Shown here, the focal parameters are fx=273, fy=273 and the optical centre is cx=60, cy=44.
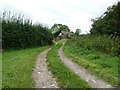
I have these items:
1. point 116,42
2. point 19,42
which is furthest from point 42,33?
point 116,42

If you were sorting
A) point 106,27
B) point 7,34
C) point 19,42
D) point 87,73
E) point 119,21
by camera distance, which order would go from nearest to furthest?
1. point 87,73
2. point 119,21
3. point 106,27
4. point 7,34
5. point 19,42

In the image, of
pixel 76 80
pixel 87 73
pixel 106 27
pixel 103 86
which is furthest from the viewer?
pixel 106 27

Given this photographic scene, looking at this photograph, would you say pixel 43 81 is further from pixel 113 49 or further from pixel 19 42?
pixel 19 42

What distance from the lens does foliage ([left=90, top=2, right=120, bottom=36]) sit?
32.8 metres

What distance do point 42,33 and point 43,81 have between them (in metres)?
44.8

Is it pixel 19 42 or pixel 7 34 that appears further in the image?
pixel 19 42

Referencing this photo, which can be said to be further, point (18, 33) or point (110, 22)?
point (18, 33)

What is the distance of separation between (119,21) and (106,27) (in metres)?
2.63

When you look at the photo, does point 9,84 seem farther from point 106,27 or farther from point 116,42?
point 106,27

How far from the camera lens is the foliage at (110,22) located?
32756mm

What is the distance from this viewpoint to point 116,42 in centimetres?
2494

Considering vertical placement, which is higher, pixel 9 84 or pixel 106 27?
pixel 106 27

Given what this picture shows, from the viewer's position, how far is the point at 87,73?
14195 mm

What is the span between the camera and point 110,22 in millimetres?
34312
